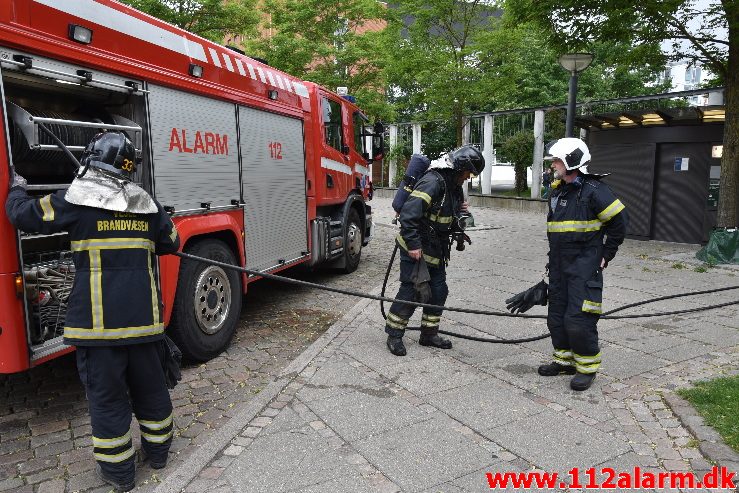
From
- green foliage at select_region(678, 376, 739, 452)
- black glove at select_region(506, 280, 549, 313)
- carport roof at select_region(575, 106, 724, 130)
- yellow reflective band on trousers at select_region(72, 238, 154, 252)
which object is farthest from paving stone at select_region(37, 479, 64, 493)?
carport roof at select_region(575, 106, 724, 130)

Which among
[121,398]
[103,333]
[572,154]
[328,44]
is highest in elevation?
[328,44]

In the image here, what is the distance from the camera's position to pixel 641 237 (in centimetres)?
1284

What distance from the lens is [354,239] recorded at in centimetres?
927

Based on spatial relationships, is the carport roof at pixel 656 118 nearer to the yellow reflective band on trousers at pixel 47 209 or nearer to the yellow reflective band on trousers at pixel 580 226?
the yellow reflective band on trousers at pixel 580 226

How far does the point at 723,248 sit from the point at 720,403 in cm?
680

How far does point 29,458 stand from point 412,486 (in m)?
2.20

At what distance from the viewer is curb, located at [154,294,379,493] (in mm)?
3136

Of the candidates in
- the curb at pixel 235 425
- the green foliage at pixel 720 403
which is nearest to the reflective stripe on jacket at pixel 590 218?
the green foliage at pixel 720 403

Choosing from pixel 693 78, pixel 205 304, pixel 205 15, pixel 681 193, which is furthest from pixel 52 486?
pixel 693 78

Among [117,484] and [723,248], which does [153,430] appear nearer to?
[117,484]

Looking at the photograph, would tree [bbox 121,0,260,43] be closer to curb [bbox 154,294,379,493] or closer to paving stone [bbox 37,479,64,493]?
curb [bbox 154,294,379,493]

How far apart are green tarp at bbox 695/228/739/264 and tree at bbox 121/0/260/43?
37.4 ft

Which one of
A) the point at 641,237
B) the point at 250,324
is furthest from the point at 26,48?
the point at 641,237

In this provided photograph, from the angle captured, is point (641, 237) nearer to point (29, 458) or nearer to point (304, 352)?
point (304, 352)
